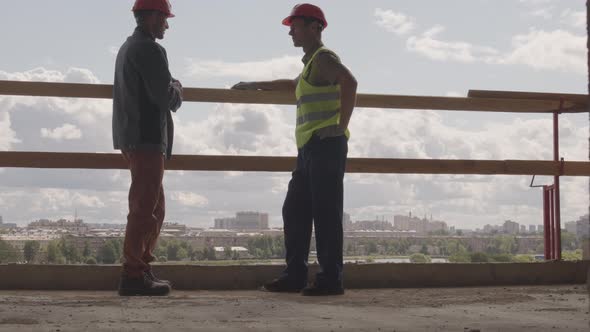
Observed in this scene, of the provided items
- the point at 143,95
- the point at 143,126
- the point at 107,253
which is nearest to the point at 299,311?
the point at 143,126

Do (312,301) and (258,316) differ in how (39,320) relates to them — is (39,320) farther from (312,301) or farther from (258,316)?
(312,301)

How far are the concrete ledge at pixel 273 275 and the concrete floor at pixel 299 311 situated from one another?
0.20 meters

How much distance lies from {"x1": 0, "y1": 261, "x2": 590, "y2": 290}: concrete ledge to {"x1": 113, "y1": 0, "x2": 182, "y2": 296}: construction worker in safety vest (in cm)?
55

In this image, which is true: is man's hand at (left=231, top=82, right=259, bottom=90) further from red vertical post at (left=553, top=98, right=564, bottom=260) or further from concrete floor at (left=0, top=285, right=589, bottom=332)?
red vertical post at (left=553, top=98, right=564, bottom=260)

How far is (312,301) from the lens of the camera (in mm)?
4938

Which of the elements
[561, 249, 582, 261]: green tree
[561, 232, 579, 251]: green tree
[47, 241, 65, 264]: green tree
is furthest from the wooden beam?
[47, 241, 65, 264]: green tree

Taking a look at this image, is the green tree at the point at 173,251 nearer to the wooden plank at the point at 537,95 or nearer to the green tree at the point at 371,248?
the green tree at the point at 371,248

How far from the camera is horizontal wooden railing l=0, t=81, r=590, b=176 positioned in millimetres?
5758

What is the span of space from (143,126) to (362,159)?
1.78m

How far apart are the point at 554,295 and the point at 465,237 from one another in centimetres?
764

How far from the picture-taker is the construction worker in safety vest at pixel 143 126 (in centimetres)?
515

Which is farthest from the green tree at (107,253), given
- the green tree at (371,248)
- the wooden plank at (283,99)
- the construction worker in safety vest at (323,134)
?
the green tree at (371,248)

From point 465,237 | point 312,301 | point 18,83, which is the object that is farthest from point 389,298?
point 465,237

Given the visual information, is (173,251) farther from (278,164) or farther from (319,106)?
(319,106)
